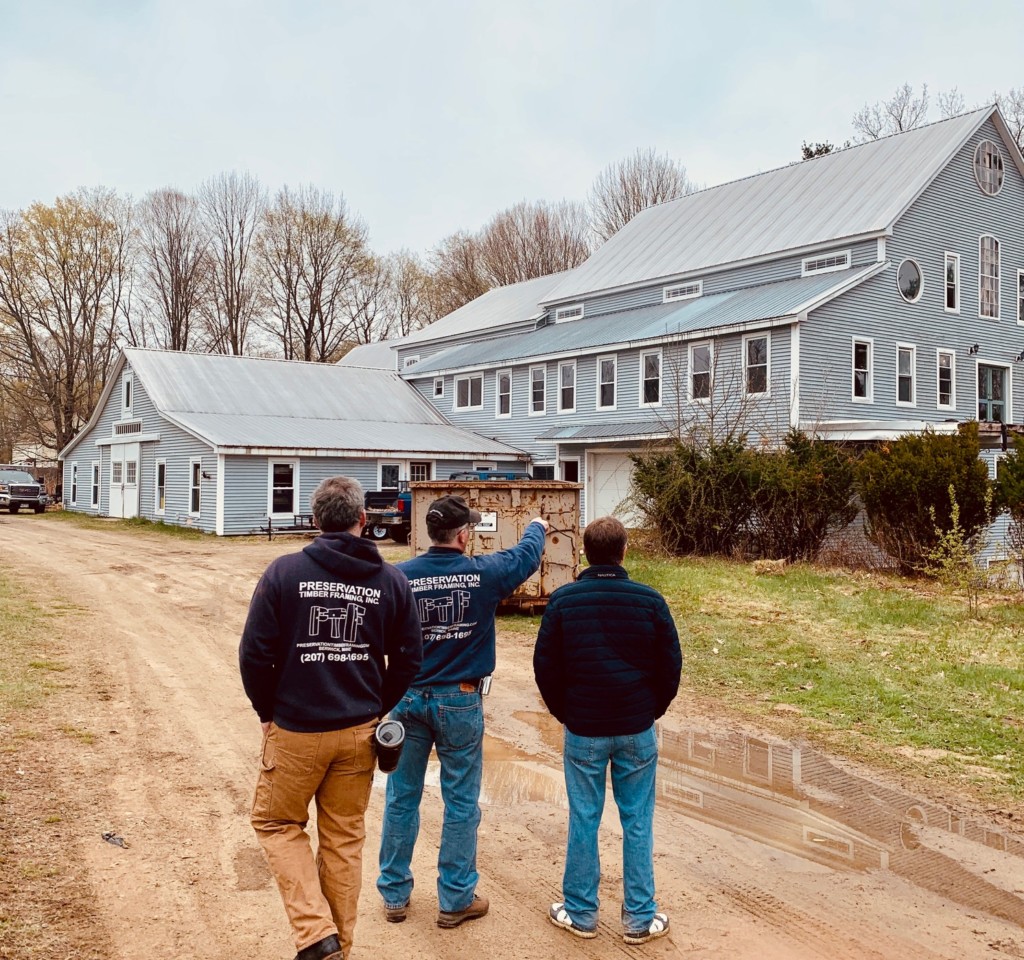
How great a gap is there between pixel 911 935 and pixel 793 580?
39.7 feet

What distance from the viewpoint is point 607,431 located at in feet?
90.4

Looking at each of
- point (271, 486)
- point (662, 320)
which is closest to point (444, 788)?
point (271, 486)

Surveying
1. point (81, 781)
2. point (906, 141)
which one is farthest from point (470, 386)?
point (81, 781)

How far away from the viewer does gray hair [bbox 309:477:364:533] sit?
4004mm

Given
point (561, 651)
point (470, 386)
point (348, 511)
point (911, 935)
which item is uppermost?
point (470, 386)

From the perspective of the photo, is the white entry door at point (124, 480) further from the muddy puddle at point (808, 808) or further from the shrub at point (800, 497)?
the muddy puddle at point (808, 808)

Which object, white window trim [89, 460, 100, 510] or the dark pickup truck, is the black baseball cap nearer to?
white window trim [89, 460, 100, 510]

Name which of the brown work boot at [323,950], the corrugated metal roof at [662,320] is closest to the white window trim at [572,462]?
the corrugated metal roof at [662,320]

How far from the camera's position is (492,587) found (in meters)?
4.61

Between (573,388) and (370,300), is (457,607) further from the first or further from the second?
(370,300)

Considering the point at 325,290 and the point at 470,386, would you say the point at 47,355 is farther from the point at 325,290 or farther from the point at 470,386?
the point at 470,386

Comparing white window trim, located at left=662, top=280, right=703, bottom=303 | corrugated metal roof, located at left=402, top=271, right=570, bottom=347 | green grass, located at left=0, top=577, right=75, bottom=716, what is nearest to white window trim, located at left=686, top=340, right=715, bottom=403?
white window trim, located at left=662, top=280, right=703, bottom=303

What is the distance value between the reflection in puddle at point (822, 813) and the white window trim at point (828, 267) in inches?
837

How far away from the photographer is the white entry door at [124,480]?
33.0 metres
